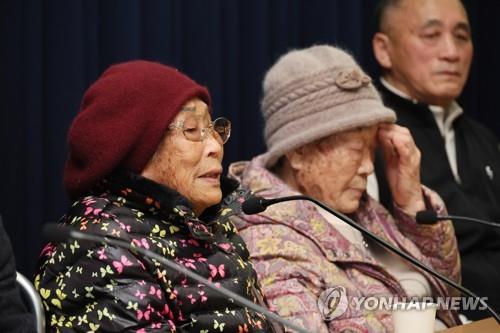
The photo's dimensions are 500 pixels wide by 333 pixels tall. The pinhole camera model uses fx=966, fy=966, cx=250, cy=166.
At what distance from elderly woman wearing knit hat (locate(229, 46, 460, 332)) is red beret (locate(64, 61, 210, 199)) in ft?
1.82

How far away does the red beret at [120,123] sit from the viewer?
2.04 metres

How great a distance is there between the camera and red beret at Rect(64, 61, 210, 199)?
2035 mm

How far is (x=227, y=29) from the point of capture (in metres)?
3.41

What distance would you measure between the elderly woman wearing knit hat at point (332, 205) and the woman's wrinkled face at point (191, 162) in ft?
1.16

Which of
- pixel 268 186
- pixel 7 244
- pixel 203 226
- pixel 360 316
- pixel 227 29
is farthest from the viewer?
pixel 227 29

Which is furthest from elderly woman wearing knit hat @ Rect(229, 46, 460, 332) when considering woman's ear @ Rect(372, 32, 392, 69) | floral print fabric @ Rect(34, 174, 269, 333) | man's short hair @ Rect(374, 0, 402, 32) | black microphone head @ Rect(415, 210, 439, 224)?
man's short hair @ Rect(374, 0, 402, 32)

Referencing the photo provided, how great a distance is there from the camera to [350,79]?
9.19 feet

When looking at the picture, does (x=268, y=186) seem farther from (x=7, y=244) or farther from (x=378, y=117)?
(x=7, y=244)

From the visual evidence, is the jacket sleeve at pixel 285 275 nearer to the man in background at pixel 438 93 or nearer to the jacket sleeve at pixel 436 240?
the jacket sleeve at pixel 436 240

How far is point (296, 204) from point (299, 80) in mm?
390

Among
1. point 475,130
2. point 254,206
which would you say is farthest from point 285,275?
point 475,130

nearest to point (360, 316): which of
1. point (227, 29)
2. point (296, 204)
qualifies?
point (296, 204)

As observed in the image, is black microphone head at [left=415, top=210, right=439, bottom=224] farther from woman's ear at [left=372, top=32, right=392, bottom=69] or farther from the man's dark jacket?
woman's ear at [left=372, top=32, right=392, bottom=69]

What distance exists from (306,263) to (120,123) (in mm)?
725
